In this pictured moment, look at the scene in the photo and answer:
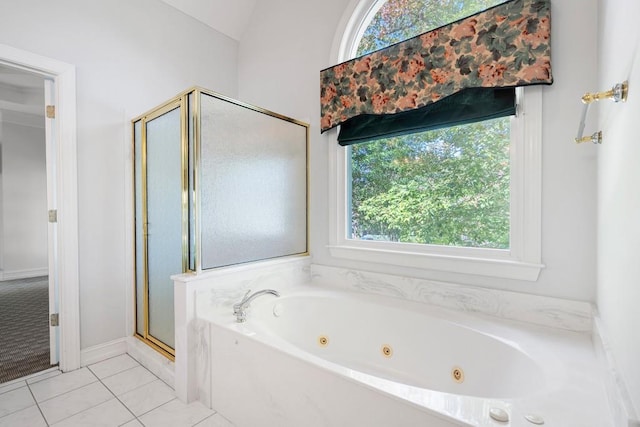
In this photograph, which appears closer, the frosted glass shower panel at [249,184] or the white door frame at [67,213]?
the frosted glass shower panel at [249,184]

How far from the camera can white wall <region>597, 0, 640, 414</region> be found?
0.69 meters

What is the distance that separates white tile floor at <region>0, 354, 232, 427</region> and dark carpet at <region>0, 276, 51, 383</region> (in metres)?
0.20

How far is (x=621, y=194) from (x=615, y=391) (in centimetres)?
54

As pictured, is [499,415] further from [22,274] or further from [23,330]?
[22,274]

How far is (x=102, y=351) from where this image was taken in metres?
2.11

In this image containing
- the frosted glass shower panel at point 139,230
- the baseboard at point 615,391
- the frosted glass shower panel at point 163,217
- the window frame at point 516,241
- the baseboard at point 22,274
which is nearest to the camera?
the baseboard at point 615,391

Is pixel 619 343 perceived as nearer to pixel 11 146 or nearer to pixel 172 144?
pixel 172 144

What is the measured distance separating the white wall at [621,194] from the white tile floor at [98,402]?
161cm

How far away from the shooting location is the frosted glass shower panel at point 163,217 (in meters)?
1.86

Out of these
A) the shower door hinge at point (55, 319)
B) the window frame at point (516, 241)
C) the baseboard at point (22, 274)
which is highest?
the window frame at point (516, 241)

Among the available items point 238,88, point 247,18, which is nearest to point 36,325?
point 238,88

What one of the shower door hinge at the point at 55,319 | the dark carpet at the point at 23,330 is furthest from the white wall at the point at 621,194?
the dark carpet at the point at 23,330

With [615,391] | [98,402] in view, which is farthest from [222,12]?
[615,391]

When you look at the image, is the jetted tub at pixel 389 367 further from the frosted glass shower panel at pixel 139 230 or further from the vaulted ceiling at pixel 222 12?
the vaulted ceiling at pixel 222 12
